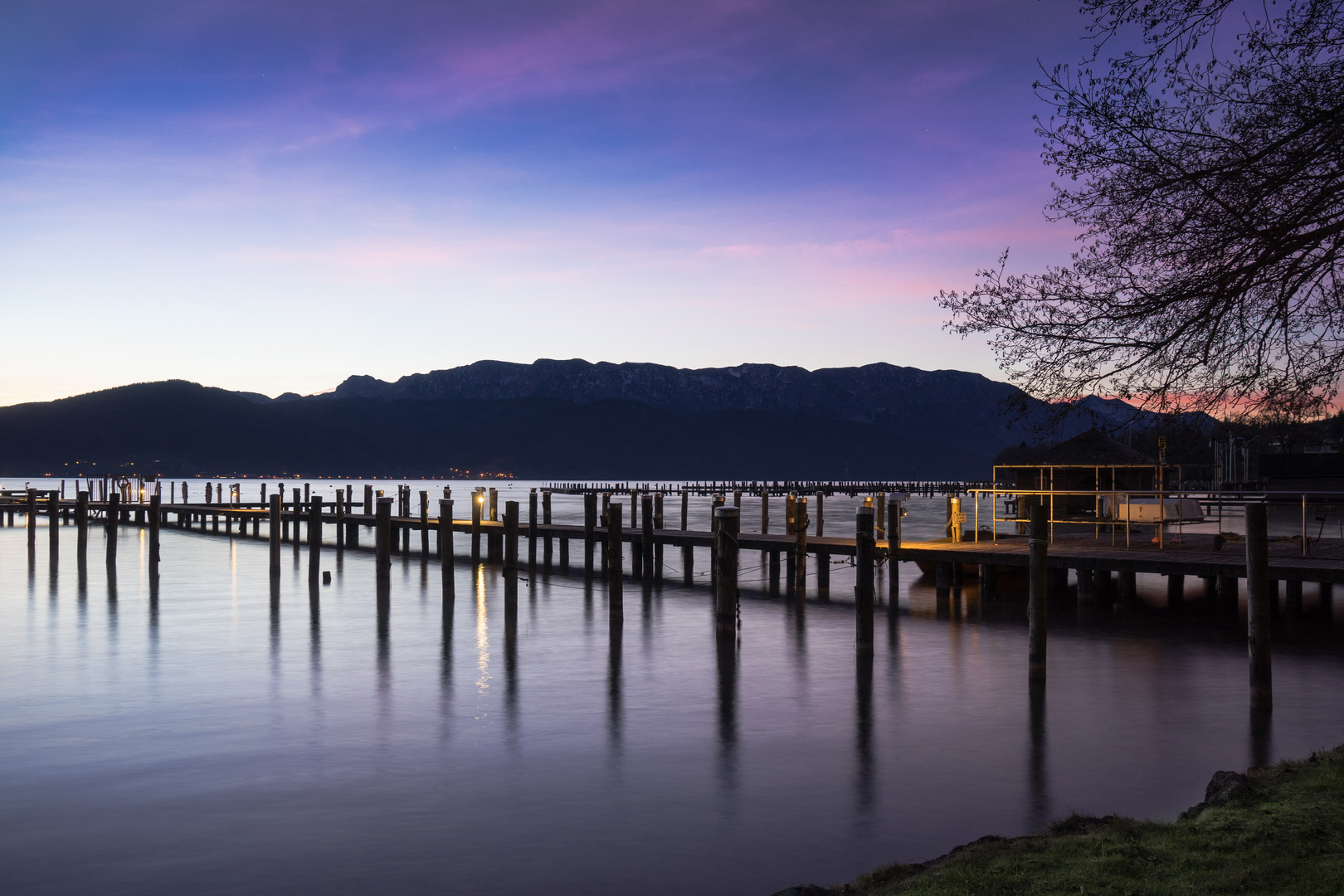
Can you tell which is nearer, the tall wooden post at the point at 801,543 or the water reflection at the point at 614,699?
→ the water reflection at the point at 614,699

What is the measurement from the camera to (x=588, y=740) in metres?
14.6

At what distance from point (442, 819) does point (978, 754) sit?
683 centimetres

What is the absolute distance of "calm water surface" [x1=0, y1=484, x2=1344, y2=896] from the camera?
10.1m

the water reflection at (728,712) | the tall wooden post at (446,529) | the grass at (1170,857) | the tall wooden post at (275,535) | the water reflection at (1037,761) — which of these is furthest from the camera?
the tall wooden post at (275,535)

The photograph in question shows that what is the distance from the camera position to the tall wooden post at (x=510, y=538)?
22.0 m

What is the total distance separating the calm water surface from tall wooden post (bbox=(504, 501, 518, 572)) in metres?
1.74

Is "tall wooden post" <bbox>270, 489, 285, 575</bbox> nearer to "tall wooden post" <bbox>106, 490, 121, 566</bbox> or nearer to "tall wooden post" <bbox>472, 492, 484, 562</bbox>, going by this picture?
"tall wooden post" <bbox>106, 490, 121, 566</bbox>

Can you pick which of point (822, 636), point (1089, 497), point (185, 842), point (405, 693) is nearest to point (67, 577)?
point (405, 693)

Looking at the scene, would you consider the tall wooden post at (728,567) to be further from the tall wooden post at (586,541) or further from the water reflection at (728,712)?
the tall wooden post at (586,541)

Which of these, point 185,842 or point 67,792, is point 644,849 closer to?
point 185,842

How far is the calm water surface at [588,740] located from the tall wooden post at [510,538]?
1.74m

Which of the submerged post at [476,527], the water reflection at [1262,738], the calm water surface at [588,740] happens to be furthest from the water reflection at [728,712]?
the submerged post at [476,527]

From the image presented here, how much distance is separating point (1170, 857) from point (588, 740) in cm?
848

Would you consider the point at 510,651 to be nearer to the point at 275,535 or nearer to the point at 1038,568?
the point at 1038,568
